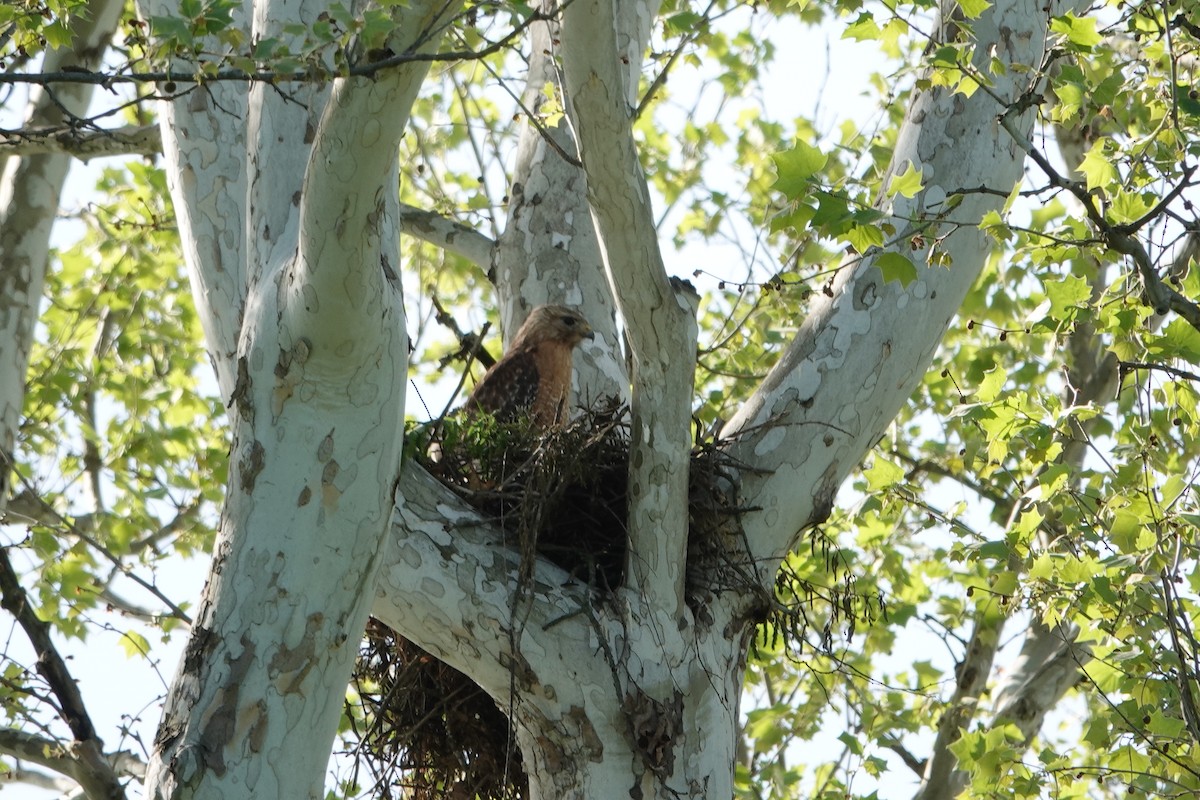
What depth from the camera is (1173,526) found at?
171 inches

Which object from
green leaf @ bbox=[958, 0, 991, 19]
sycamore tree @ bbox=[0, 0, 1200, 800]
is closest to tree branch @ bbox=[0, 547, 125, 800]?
sycamore tree @ bbox=[0, 0, 1200, 800]

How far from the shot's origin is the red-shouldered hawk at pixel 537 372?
17.1 feet

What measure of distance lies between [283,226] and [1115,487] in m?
3.24

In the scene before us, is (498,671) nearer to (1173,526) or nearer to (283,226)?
(283,226)

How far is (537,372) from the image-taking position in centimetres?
543

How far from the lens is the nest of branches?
3.87 meters

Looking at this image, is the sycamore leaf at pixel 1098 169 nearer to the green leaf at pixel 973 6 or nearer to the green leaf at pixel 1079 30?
the green leaf at pixel 1079 30

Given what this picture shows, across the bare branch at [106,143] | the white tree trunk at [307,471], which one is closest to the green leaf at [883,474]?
the white tree trunk at [307,471]

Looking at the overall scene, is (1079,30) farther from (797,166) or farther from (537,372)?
(537,372)

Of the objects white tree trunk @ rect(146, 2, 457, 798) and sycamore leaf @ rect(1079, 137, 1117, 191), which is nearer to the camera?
white tree trunk @ rect(146, 2, 457, 798)

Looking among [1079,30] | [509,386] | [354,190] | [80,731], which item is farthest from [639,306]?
[509,386]

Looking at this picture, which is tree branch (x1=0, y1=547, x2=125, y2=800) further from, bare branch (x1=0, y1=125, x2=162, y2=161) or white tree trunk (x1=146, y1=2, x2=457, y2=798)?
bare branch (x1=0, y1=125, x2=162, y2=161)

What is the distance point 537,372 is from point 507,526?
1709 millimetres

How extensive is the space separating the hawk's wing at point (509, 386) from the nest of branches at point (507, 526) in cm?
84
